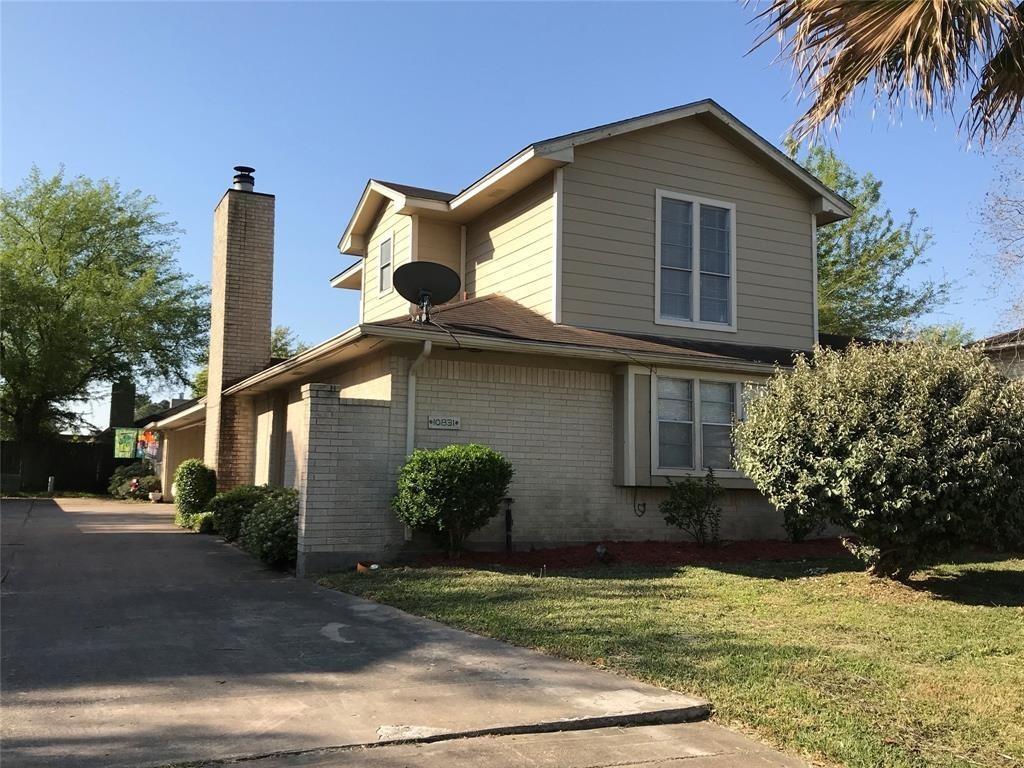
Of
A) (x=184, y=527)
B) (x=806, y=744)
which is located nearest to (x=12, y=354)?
(x=184, y=527)

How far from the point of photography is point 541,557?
37.3 ft

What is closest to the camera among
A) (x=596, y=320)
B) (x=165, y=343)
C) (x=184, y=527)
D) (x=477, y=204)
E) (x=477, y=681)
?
(x=477, y=681)

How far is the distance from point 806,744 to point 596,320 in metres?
9.23

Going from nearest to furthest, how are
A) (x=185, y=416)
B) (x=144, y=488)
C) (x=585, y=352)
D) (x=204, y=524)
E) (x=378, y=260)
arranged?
(x=585, y=352), (x=204, y=524), (x=378, y=260), (x=185, y=416), (x=144, y=488)

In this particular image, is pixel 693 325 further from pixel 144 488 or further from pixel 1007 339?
pixel 144 488

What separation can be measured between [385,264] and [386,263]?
7 centimetres

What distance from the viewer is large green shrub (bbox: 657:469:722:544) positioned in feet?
40.3

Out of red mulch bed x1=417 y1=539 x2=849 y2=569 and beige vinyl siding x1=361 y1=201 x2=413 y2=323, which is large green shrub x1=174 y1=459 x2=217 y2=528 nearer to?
beige vinyl siding x1=361 y1=201 x2=413 y2=323

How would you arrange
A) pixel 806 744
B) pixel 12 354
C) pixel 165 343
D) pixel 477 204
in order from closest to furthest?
pixel 806 744
pixel 477 204
pixel 12 354
pixel 165 343

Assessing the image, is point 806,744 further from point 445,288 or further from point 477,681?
point 445,288

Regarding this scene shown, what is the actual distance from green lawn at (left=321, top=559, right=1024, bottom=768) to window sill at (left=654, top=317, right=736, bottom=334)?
4333 mm

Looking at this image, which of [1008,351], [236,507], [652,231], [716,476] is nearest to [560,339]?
[652,231]

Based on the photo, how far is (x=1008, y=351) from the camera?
16578 millimetres

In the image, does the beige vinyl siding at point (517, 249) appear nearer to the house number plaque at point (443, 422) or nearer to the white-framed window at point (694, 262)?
the white-framed window at point (694, 262)
